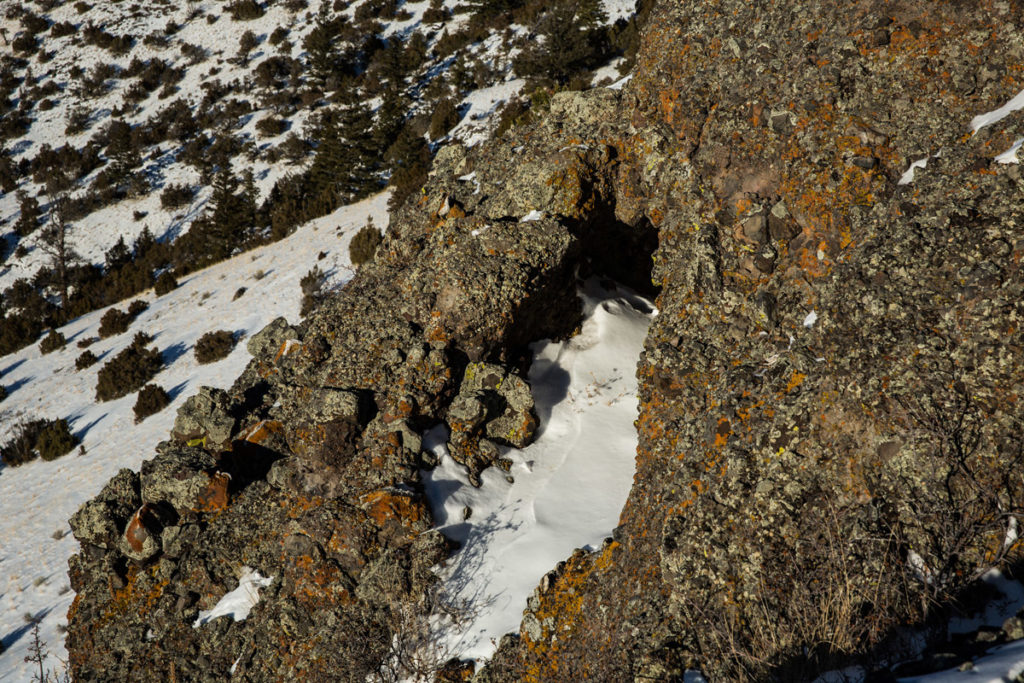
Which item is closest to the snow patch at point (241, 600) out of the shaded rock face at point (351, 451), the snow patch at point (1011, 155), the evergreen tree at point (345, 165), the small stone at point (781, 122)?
the shaded rock face at point (351, 451)

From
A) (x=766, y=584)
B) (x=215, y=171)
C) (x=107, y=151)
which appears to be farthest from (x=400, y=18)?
(x=766, y=584)

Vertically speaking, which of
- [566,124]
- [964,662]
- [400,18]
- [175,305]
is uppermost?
[400,18]

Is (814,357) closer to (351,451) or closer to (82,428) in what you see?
(351,451)

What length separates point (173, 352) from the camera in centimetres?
1560

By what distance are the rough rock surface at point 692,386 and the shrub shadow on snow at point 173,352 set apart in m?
7.37

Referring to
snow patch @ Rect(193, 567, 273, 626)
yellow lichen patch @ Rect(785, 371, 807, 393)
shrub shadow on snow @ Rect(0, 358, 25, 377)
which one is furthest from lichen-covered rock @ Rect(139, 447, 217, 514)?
shrub shadow on snow @ Rect(0, 358, 25, 377)

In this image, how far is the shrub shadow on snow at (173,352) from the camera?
15336mm

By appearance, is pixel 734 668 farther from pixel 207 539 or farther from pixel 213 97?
pixel 213 97

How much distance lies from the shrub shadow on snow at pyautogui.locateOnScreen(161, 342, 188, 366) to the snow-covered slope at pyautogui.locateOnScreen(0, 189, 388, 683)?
4 cm

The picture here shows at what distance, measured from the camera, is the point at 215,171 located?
27.3m

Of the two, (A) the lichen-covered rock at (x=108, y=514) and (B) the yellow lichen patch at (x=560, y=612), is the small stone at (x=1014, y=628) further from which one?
(A) the lichen-covered rock at (x=108, y=514)

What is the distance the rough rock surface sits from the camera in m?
4.34

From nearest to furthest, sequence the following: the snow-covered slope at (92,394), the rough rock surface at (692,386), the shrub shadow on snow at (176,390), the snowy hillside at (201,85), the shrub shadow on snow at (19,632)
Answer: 1. the rough rock surface at (692,386)
2. the shrub shadow on snow at (19,632)
3. the snow-covered slope at (92,394)
4. the shrub shadow on snow at (176,390)
5. the snowy hillside at (201,85)

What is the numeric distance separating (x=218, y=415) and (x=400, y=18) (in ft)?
102
